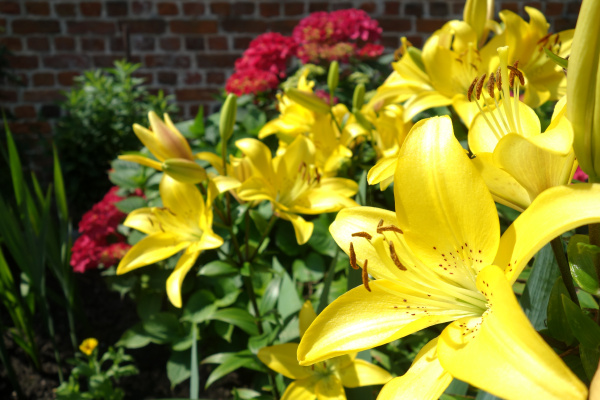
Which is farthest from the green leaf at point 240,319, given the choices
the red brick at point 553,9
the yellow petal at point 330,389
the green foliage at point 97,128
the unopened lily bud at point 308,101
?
the red brick at point 553,9

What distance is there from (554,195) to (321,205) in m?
0.54

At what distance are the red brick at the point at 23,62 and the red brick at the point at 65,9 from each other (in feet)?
0.82

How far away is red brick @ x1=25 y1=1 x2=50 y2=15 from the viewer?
2402 mm

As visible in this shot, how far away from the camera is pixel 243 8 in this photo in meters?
2.44

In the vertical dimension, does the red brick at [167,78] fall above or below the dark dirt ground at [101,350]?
above

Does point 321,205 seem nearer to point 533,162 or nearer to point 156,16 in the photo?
point 533,162

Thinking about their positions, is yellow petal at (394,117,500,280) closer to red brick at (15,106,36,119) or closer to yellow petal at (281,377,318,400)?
yellow petal at (281,377,318,400)

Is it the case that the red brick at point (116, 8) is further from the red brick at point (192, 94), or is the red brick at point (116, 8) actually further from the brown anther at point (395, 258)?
the brown anther at point (395, 258)

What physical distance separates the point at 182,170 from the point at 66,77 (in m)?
2.18

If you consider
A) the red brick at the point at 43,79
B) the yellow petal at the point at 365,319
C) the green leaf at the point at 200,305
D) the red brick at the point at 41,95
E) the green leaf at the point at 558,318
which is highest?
the green leaf at the point at 558,318

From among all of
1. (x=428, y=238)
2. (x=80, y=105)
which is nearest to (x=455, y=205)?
(x=428, y=238)

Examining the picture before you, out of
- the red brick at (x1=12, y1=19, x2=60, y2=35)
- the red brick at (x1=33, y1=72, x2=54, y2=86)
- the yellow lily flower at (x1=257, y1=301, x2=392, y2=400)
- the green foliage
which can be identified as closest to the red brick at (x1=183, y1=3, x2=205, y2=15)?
the green foliage

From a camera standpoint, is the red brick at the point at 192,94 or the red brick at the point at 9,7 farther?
the red brick at the point at 192,94

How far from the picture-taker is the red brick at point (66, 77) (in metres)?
2.52
